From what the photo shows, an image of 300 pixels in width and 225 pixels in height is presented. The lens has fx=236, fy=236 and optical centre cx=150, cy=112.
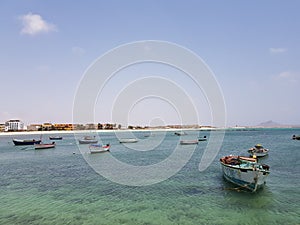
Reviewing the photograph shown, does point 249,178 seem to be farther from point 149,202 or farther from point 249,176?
point 149,202

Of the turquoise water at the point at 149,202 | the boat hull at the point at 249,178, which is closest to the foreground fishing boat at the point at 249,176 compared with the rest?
the boat hull at the point at 249,178

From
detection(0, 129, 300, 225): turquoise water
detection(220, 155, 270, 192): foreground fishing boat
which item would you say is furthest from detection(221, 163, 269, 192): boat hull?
detection(0, 129, 300, 225): turquoise water

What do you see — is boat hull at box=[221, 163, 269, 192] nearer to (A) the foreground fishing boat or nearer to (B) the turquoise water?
(A) the foreground fishing boat

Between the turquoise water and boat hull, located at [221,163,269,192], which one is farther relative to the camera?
boat hull, located at [221,163,269,192]

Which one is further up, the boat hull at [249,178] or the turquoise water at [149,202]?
the boat hull at [249,178]

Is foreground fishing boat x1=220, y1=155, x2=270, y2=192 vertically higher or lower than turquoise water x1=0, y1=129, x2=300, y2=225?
higher

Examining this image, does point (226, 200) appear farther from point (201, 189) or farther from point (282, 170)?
point (282, 170)

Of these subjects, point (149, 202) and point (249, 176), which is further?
point (249, 176)

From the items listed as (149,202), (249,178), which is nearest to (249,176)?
(249,178)

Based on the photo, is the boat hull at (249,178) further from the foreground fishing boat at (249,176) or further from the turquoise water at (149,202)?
the turquoise water at (149,202)

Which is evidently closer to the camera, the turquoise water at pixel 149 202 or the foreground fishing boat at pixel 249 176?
the turquoise water at pixel 149 202

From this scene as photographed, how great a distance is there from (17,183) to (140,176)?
13.0m

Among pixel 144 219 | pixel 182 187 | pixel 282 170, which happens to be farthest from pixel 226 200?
pixel 282 170

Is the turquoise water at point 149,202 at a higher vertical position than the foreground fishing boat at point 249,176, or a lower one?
lower
